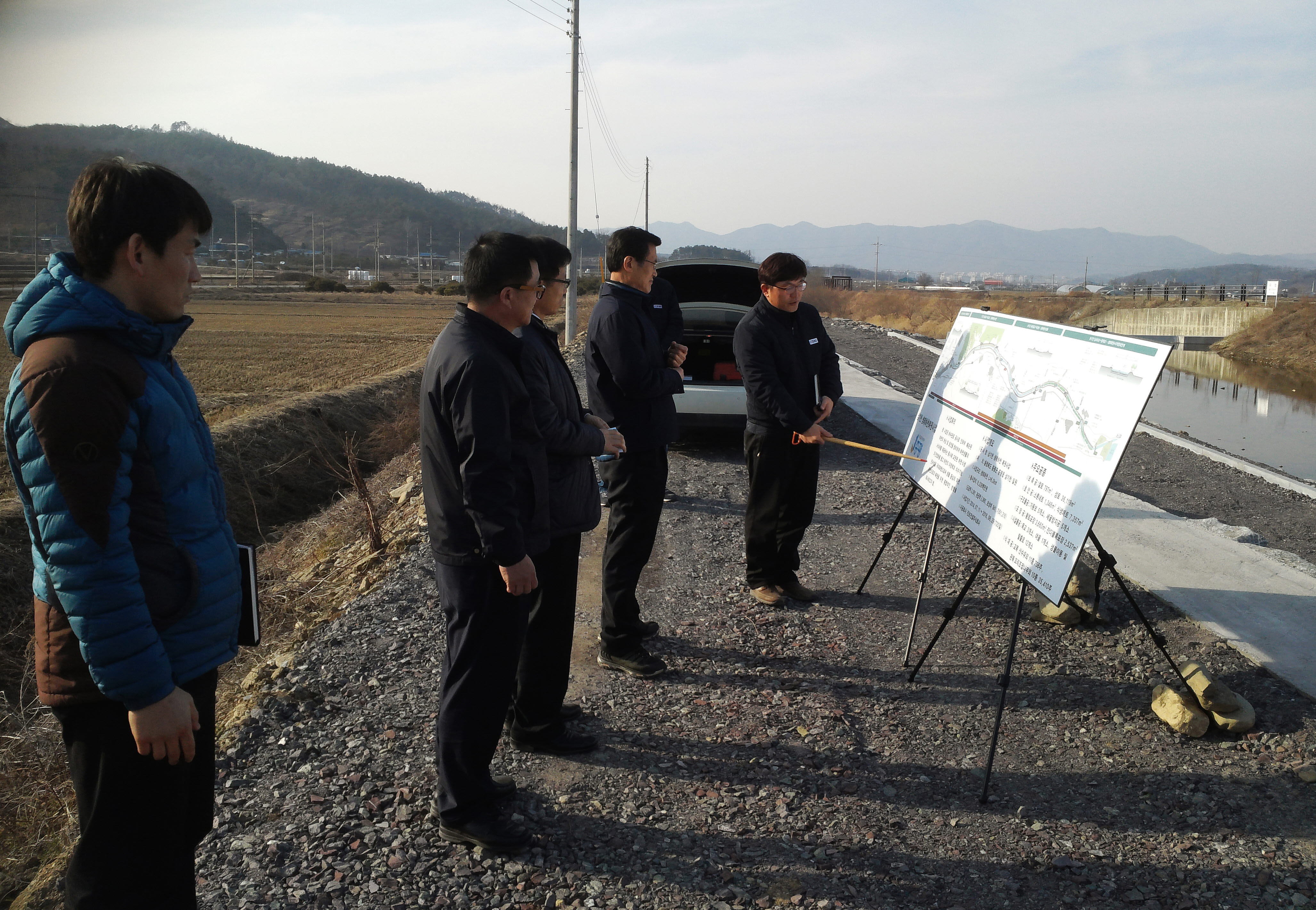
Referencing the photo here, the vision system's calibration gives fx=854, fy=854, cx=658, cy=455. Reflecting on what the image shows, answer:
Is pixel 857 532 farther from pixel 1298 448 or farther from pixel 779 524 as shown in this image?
pixel 1298 448

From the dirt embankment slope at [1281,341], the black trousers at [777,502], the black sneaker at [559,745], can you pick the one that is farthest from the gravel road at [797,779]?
the dirt embankment slope at [1281,341]

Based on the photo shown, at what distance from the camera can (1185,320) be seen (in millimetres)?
43688

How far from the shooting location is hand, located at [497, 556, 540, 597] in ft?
8.84

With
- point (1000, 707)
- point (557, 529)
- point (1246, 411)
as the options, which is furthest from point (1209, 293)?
point (557, 529)

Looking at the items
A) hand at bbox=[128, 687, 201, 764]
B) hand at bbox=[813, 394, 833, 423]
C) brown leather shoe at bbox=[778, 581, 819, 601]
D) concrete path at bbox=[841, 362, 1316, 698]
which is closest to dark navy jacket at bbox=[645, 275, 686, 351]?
hand at bbox=[813, 394, 833, 423]

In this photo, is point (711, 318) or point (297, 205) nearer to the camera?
point (711, 318)

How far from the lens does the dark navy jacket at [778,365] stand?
187 inches

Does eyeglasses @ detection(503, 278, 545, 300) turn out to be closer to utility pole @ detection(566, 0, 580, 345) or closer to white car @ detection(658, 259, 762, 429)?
white car @ detection(658, 259, 762, 429)

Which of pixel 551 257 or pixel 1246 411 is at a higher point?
pixel 551 257

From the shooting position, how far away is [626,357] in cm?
409

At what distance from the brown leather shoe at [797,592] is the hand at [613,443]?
6.47 feet

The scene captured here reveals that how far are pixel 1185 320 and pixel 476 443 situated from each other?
164 feet

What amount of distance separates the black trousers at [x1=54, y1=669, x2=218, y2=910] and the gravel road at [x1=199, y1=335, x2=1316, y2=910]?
753mm

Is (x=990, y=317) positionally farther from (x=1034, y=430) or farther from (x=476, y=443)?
(x=476, y=443)
